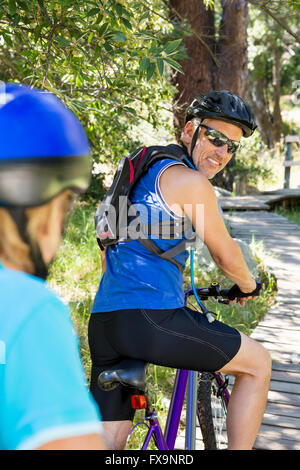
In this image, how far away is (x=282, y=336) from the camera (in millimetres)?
5105

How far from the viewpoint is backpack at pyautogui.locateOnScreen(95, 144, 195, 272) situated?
7.61 feet

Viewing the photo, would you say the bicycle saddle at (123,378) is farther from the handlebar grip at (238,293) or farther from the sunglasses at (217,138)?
the sunglasses at (217,138)

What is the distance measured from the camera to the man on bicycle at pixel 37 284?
771mm

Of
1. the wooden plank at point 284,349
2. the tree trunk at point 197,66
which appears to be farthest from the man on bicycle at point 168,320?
the tree trunk at point 197,66

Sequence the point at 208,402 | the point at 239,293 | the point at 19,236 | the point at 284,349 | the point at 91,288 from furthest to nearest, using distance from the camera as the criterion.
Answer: the point at 91,288 → the point at 284,349 → the point at 208,402 → the point at 239,293 → the point at 19,236

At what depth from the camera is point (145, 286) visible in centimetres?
230

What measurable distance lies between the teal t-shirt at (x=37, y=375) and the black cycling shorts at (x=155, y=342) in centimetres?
147

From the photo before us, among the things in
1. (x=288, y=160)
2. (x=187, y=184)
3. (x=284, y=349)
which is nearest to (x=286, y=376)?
(x=284, y=349)

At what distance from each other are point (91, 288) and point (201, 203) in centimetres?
431

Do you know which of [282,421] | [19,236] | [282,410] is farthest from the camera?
[282,410]

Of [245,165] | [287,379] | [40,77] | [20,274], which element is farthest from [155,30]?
[245,165]

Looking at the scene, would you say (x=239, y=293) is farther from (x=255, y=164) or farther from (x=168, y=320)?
(x=255, y=164)

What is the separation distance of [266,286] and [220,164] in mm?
4510

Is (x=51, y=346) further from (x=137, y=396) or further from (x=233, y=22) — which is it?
(x=233, y=22)
